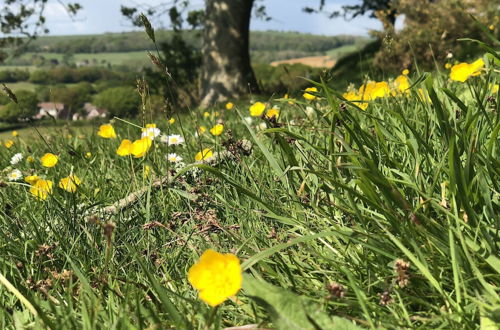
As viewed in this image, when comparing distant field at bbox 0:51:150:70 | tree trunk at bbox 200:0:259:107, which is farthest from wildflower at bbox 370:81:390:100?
distant field at bbox 0:51:150:70

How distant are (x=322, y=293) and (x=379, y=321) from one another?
139 millimetres

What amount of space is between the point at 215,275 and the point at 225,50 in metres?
10.6

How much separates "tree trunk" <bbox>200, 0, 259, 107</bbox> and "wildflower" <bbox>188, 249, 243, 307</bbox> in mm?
10126

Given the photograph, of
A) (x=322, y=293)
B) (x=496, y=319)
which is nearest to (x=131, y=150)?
(x=322, y=293)

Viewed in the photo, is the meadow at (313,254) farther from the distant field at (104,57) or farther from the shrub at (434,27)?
the distant field at (104,57)

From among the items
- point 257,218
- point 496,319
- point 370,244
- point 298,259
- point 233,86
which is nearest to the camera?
point 496,319

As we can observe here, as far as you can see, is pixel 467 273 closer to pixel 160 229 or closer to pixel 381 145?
pixel 381 145

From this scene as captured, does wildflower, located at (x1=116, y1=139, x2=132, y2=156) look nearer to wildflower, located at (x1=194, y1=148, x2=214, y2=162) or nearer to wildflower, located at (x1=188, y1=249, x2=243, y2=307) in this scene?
wildflower, located at (x1=194, y1=148, x2=214, y2=162)

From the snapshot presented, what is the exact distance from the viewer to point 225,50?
11.1 m

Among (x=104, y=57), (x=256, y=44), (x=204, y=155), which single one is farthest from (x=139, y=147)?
(x=256, y=44)

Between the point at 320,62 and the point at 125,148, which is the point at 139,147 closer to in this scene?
the point at 125,148

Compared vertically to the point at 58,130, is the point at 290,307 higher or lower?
higher

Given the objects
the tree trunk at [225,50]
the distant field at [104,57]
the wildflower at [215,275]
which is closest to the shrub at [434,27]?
the tree trunk at [225,50]

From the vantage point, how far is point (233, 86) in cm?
1105
